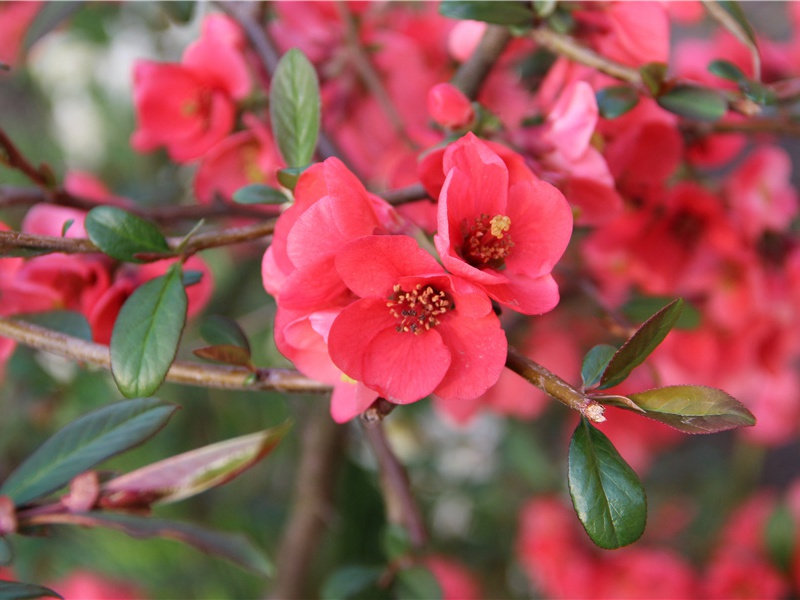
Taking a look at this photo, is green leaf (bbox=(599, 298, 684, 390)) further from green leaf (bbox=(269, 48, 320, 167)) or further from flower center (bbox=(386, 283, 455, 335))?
green leaf (bbox=(269, 48, 320, 167))

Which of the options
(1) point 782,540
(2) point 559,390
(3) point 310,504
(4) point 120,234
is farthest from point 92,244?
(1) point 782,540

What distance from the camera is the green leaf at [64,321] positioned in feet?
1.22

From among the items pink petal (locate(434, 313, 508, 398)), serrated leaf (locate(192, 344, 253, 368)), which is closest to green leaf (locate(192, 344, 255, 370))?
serrated leaf (locate(192, 344, 253, 368))

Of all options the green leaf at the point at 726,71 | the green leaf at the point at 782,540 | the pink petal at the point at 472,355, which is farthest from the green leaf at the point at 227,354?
the green leaf at the point at 782,540

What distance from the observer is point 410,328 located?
32 centimetres

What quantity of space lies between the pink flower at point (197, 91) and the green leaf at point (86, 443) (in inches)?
10.4

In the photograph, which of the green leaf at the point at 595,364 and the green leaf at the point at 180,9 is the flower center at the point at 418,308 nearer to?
the green leaf at the point at 595,364

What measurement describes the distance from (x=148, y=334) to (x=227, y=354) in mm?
38

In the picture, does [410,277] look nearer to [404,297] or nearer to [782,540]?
[404,297]

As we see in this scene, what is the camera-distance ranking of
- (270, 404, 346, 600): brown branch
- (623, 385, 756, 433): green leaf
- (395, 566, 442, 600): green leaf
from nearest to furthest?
(623, 385, 756, 433): green leaf
(395, 566, 442, 600): green leaf
(270, 404, 346, 600): brown branch

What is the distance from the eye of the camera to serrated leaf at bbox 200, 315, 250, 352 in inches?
14.8

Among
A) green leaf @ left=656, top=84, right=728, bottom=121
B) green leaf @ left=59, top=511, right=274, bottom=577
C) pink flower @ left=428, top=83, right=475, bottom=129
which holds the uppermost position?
green leaf @ left=656, top=84, right=728, bottom=121

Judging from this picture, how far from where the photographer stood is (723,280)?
66 centimetres

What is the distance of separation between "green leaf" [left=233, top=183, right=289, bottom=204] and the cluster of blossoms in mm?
48
